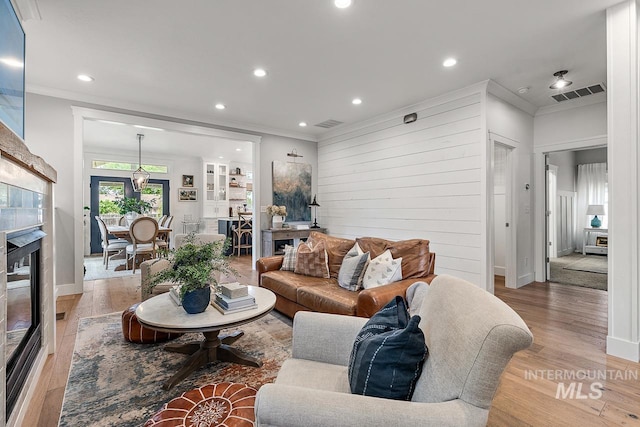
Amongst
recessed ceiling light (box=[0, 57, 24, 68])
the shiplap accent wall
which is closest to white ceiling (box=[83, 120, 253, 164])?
the shiplap accent wall

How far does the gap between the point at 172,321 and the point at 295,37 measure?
261 cm

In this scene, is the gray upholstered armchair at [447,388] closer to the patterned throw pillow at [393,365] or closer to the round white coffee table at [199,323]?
the patterned throw pillow at [393,365]

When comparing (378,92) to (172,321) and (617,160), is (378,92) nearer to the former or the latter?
(617,160)

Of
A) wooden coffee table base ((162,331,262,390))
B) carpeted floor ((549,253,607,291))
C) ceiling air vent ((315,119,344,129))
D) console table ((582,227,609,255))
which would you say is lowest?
carpeted floor ((549,253,607,291))

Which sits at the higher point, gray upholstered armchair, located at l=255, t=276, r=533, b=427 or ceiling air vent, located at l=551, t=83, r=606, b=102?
ceiling air vent, located at l=551, t=83, r=606, b=102

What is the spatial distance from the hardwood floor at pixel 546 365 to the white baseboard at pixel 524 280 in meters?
0.38

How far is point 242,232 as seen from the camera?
7.87 meters

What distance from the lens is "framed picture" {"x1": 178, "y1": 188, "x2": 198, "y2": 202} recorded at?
8720 millimetres

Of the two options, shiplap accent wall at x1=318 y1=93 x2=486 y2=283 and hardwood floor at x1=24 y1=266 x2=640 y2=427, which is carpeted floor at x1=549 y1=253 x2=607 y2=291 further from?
shiplap accent wall at x1=318 y1=93 x2=486 y2=283

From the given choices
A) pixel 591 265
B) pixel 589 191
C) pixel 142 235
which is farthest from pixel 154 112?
pixel 589 191

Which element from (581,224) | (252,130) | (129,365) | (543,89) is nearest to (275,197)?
(252,130)

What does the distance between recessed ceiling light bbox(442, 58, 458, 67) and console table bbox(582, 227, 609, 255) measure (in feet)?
22.5

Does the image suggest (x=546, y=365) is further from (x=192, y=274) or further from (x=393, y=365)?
(x=192, y=274)

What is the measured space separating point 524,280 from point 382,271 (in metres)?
3.29
